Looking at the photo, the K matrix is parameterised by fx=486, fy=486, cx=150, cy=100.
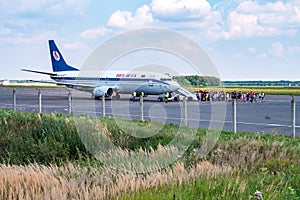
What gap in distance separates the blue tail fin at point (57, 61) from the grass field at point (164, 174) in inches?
1670

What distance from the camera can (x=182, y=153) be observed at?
33.4 ft

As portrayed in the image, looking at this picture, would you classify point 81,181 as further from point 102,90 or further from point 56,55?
point 56,55

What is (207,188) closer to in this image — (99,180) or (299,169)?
(99,180)

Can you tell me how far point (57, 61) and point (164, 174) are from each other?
4970cm

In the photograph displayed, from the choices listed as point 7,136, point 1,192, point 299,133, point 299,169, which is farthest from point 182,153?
point 299,133

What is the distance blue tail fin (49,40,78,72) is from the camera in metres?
54.8

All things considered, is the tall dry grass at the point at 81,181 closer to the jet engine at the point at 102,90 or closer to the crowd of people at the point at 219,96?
the jet engine at the point at 102,90

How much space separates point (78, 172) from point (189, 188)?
205 cm

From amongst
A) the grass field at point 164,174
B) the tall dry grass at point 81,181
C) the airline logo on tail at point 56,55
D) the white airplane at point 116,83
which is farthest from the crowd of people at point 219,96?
the tall dry grass at point 81,181

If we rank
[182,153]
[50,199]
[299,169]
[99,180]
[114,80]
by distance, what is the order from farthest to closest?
[114,80] → [182,153] → [299,169] → [99,180] → [50,199]

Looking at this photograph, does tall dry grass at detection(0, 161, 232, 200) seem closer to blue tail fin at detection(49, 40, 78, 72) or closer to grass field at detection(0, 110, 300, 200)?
grass field at detection(0, 110, 300, 200)

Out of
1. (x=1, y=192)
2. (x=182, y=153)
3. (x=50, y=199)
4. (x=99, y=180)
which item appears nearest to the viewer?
(x=50, y=199)

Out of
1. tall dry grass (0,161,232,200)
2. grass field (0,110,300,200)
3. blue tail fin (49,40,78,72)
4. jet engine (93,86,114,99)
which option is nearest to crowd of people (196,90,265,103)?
jet engine (93,86,114,99)

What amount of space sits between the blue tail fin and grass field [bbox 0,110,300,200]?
42413 millimetres
